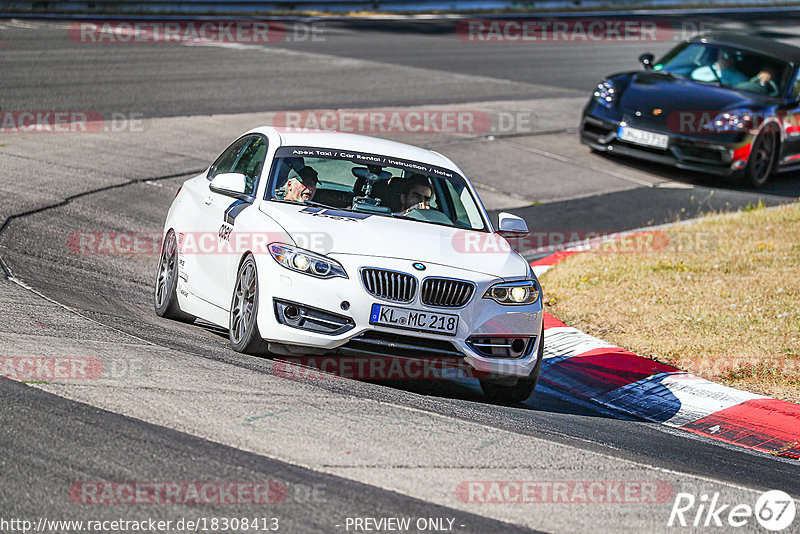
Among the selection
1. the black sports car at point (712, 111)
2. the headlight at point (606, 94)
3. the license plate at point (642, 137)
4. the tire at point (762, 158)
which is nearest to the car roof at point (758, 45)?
the black sports car at point (712, 111)

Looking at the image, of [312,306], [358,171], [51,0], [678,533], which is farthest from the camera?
[51,0]

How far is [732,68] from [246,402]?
12891 millimetres

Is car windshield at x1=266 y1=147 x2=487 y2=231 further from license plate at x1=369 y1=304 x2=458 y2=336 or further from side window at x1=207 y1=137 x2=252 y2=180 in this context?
license plate at x1=369 y1=304 x2=458 y2=336

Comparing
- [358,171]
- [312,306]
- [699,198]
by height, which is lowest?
[699,198]

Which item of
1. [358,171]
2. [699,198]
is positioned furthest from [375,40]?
[358,171]

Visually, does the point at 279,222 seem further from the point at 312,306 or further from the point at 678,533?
the point at 678,533

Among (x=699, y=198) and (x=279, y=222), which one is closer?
(x=279, y=222)

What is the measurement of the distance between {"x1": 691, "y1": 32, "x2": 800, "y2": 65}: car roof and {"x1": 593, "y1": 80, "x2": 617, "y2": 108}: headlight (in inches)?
75.4

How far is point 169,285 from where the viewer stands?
26.9 ft

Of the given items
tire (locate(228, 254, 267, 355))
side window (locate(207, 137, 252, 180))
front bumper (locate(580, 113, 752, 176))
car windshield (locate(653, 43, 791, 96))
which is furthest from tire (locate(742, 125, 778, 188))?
tire (locate(228, 254, 267, 355))

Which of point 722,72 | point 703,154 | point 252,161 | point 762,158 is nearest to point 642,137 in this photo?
point 703,154

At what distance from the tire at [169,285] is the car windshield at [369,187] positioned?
1.09 meters

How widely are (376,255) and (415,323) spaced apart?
1.59ft

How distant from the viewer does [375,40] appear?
2611 cm
